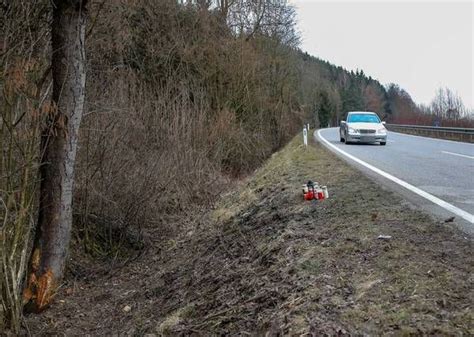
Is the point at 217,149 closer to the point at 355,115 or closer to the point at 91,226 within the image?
the point at 91,226

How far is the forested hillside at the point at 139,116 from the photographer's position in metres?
5.43

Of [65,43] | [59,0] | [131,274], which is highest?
[59,0]

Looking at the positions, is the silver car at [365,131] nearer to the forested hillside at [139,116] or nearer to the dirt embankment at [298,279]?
the forested hillside at [139,116]

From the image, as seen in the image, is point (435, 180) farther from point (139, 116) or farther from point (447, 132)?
point (447, 132)

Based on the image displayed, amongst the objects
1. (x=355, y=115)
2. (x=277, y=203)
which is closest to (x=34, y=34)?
(x=277, y=203)

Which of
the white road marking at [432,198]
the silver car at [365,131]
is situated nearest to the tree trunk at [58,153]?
the white road marking at [432,198]

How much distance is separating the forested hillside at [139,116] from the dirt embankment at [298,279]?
39.2 inches

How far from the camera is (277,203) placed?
25.4 ft

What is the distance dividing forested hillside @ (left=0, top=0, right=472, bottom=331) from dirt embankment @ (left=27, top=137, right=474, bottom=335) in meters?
1.00

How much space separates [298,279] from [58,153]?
3.45m

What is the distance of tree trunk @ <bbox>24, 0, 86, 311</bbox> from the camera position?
19.1 ft

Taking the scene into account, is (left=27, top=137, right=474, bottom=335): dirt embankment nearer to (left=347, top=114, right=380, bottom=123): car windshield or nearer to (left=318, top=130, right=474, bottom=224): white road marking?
(left=318, top=130, right=474, bottom=224): white road marking

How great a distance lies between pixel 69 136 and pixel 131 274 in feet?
8.13

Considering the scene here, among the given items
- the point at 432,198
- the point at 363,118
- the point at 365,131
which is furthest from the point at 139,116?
the point at 363,118
